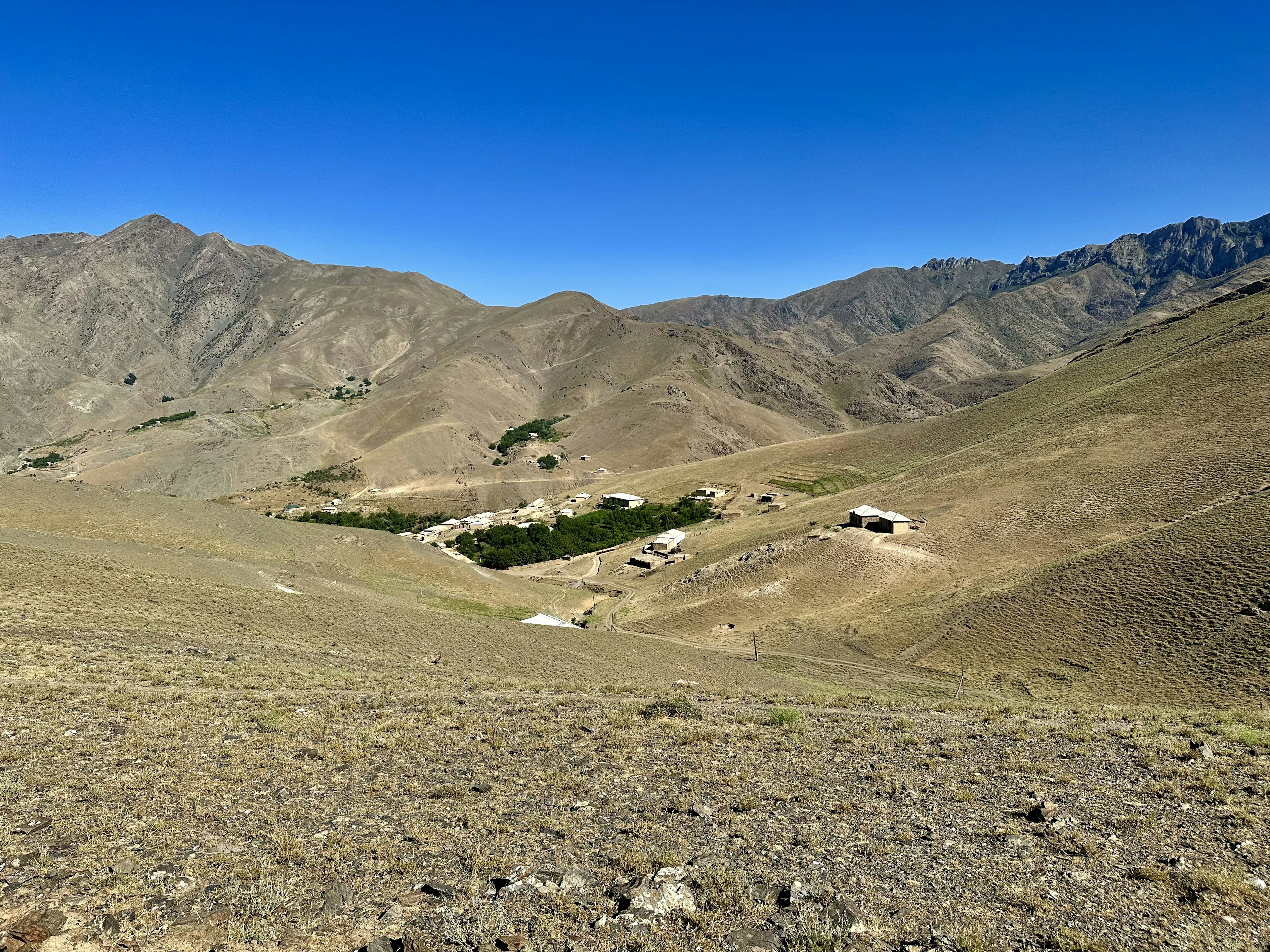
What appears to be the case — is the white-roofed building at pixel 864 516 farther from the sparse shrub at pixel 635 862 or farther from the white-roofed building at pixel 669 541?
the sparse shrub at pixel 635 862

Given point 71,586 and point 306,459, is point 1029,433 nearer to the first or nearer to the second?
point 71,586

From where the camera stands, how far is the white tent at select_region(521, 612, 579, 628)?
33.8 metres

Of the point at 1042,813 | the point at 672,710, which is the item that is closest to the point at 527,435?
the point at 672,710

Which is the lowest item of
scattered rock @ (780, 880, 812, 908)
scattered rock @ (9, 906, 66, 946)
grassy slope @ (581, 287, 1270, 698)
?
grassy slope @ (581, 287, 1270, 698)

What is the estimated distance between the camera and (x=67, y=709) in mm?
12594

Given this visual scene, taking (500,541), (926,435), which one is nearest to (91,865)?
(500,541)

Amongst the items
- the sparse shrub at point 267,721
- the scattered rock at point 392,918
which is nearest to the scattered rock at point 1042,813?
the scattered rock at point 392,918

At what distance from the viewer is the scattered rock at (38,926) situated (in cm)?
566

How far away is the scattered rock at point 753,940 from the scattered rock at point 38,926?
21.3 ft

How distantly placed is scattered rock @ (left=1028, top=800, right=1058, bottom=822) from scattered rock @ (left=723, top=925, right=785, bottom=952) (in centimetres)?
515

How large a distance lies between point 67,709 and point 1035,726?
21.3 metres

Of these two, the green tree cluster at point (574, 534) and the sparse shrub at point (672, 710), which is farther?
the green tree cluster at point (574, 534)

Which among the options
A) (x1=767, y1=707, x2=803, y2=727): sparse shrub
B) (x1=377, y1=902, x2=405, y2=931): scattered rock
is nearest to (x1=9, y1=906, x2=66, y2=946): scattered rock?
(x1=377, y1=902, x2=405, y2=931): scattered rock

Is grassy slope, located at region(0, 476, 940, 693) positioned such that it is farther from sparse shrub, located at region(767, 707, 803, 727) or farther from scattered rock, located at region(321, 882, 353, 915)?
scattered rock, located at region(321, 882, 353, 915)
